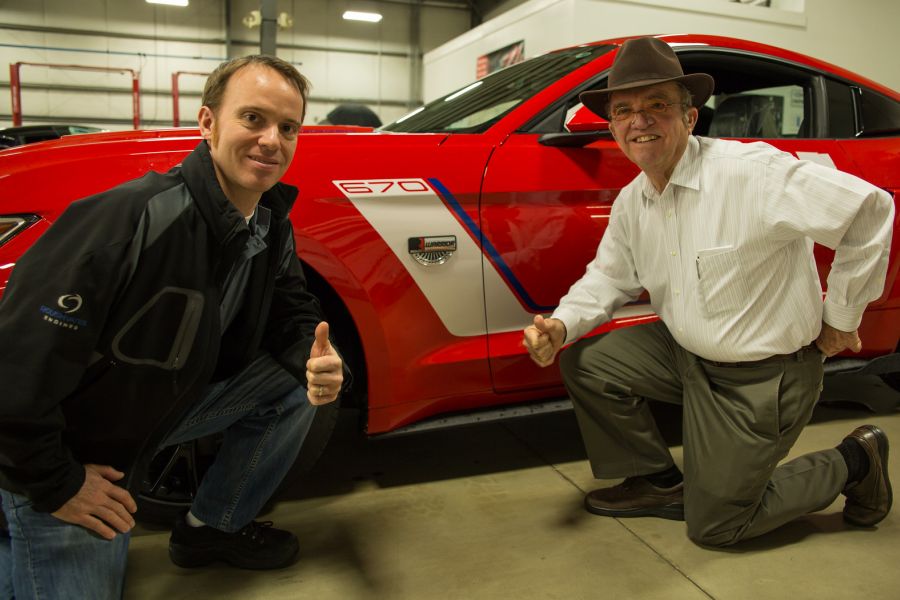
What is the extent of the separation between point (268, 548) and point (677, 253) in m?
1.29

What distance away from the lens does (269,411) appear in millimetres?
1711

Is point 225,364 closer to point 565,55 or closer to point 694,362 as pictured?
point 694,362

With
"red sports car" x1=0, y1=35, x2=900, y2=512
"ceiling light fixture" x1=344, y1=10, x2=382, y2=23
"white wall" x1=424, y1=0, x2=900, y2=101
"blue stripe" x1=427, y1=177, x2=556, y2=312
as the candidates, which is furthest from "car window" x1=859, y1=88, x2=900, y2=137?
"ceiling light fixture" x1=344, y1=10, x2=382, y2=23

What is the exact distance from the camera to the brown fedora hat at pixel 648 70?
1.83 m

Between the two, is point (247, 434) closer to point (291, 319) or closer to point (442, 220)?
point (291, 319)

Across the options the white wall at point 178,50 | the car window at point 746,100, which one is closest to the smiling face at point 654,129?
the car window at point 746,100

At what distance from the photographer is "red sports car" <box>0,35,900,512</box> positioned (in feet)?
5.80

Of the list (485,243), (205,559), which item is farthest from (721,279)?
(205,559)

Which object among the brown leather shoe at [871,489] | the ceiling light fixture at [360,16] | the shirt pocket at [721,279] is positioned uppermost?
the ceiling light fixture at [360,16]

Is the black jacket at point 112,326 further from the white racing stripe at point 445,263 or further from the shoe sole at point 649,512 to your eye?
the shoe sole at point 649,512

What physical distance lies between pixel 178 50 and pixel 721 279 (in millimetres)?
14073

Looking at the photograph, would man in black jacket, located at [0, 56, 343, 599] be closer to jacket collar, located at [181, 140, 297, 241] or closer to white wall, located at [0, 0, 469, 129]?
jacket collar, located at [181, 140, 297, 241]

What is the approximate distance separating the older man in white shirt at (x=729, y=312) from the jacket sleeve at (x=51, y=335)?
1.07 metres

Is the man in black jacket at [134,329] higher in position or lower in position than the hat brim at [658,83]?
lower
